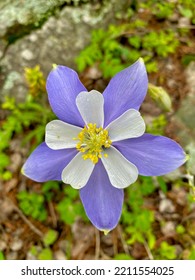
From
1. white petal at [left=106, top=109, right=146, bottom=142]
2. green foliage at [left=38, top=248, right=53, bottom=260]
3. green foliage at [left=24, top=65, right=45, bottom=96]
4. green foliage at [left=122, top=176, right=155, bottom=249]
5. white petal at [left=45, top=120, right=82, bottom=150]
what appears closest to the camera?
white petal at [left=106, top=109, right=146, bottom=142]

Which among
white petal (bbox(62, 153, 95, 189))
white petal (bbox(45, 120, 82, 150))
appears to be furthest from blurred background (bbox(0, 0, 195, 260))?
white petal (bbox(62, 153, 95, 189))

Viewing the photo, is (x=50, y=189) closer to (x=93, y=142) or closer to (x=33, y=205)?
(x=33, y=205)

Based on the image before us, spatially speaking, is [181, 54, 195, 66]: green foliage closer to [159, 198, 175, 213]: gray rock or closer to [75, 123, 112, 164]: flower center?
[159, 198, 175, 213]: gray rock

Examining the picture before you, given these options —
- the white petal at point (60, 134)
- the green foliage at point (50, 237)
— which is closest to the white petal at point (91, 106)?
the white petal at point (60, 134)

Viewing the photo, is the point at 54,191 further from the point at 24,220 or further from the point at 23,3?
the point at 23,3

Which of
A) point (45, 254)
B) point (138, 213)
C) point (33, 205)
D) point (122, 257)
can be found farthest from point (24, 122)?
point (122, 257)
